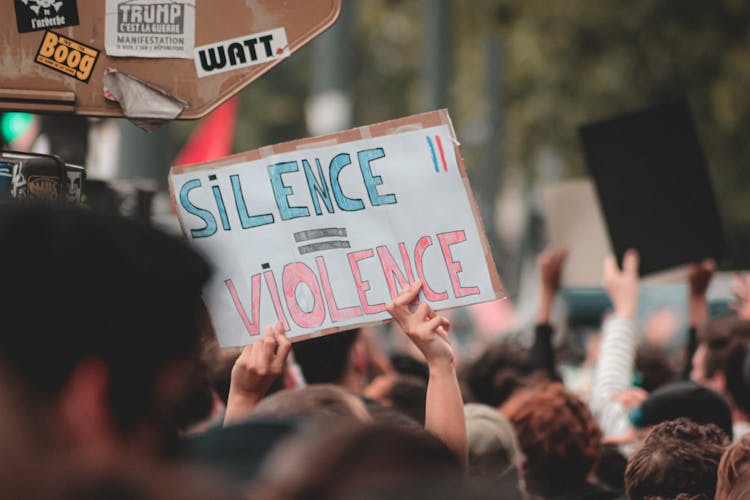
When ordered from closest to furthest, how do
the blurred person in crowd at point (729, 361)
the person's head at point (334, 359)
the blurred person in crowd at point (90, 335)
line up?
the blurred person in crowd at point (90, 335), the person's head at point (334, 359), the blurred person in crowd at point (729, 361)

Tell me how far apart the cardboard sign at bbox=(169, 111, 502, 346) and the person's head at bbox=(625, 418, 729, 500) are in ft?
1.75

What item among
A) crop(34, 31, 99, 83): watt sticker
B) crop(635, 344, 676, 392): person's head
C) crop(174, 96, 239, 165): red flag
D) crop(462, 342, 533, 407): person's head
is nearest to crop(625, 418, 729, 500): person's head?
crop(34, 31, 99, 83): watt sticker

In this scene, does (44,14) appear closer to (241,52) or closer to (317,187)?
(241,52)

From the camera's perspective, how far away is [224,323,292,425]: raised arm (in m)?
2.86

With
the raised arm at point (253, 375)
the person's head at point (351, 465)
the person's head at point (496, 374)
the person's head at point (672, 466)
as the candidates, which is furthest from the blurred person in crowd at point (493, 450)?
the person's head at point (351, 465)

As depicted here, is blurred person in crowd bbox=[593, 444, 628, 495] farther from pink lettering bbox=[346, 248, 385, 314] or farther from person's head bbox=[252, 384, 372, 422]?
person's head bbox=[252, 384, 372, 422]

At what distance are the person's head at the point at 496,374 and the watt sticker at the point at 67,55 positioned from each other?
9.78 ft

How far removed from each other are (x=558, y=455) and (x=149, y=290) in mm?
2632

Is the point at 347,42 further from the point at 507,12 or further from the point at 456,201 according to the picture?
the point at 456,201

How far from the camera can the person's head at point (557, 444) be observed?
3.82m

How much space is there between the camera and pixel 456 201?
3062 millimetres

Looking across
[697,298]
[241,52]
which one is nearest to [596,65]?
[697,298]

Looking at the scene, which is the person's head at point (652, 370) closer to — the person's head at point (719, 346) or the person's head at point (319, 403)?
the person's head at point (719, 346)

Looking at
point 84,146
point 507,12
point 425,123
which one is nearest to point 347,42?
point 507,12
